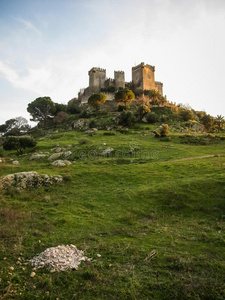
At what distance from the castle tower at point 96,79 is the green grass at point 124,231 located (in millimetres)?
61916

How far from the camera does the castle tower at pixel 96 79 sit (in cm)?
7769

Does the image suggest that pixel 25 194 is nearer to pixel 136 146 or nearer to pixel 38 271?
pixel 38 271

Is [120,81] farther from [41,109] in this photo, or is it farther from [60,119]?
[41,109]

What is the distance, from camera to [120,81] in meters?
77.5

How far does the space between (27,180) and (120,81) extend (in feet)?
222

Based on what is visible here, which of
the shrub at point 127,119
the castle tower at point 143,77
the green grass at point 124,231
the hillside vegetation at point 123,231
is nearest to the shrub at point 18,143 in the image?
the hillside vegetation at point 123,231

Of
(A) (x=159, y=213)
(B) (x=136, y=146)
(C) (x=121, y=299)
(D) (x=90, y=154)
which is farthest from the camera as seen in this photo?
(B) (x=136, y=146)

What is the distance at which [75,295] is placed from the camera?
5840 mm

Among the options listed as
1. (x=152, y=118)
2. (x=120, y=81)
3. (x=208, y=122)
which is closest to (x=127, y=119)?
(x=152, y=118)

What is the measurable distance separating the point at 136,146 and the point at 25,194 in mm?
20100

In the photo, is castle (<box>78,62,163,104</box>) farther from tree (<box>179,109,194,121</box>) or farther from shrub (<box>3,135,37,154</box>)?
shrub (<box>3,135,37,154</box>)

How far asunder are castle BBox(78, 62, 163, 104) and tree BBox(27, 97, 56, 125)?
13998 millimetres

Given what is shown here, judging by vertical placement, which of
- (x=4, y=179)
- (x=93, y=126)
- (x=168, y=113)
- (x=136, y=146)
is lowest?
(x=4, y=179)

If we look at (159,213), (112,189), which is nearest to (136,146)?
(112,189)
